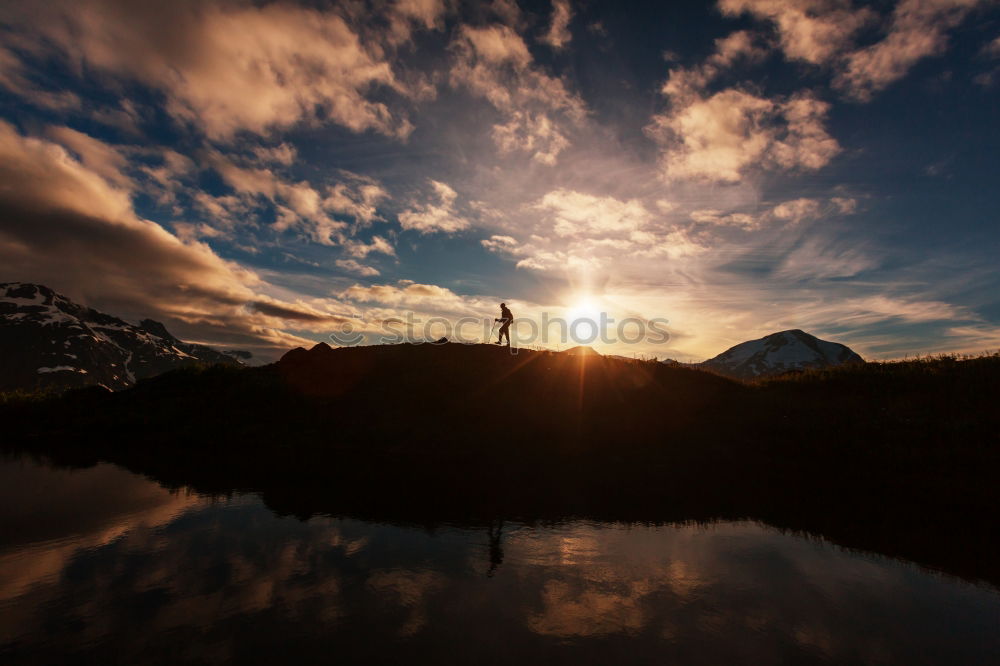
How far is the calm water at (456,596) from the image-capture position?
7.48 metres

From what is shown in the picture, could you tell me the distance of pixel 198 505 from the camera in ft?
49.2

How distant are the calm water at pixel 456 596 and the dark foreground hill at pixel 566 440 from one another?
7.29 feet

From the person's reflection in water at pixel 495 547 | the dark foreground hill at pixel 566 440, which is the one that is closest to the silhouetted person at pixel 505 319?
the dark foreground hill at pixel 566 440

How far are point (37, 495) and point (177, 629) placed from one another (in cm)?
1347

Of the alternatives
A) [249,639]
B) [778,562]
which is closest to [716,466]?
[778,562]

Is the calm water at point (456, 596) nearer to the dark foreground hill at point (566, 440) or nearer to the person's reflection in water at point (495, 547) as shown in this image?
the person's reflection in water at point (495, 547)

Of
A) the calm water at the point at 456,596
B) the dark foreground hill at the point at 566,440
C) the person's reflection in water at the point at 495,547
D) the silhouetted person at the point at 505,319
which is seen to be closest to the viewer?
the calm water at the point at 456,596

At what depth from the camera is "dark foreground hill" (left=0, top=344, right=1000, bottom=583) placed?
1555cm

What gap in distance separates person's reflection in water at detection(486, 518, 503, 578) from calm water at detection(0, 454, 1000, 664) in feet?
0.26

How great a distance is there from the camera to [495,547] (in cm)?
1183

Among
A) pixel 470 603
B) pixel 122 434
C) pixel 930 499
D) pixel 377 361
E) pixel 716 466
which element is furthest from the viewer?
pixel 377 361

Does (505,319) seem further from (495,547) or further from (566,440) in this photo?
(495,547)

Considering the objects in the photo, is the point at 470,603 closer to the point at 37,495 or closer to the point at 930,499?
the point at 37,495

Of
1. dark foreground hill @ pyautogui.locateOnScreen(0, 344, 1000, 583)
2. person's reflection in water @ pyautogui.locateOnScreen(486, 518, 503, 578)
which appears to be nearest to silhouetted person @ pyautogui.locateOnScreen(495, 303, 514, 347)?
dark foreground hill @ pyautogui.locateOnScreen(0, 344, 1000, 583)
